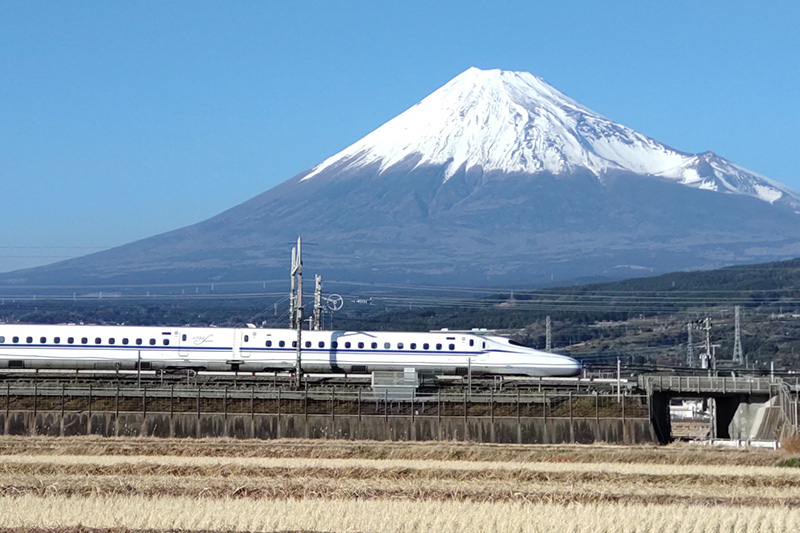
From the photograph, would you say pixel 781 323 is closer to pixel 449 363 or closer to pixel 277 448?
pixel 449 363

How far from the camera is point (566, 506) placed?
31.8m

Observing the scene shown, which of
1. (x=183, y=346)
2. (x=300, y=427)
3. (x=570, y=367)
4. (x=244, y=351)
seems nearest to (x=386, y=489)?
(x=300, y=427)

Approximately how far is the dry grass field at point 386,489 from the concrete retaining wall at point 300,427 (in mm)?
10871

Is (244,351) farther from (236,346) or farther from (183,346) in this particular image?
(183,346)

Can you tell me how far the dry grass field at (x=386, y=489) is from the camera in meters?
29.0

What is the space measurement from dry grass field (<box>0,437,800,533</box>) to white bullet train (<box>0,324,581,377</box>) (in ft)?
84.1

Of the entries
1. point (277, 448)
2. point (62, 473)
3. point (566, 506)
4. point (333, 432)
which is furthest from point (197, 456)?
point (566, 506)

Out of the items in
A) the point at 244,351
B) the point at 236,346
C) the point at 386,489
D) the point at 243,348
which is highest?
the point at 236,346

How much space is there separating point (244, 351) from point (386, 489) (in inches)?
1628

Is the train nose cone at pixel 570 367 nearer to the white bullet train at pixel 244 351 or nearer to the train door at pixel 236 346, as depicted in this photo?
the white bullet train at pixel 244 351

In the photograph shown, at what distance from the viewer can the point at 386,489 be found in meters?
34.2

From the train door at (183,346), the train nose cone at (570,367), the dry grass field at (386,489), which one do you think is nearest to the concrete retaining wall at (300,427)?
the dry grass field at (386,489)

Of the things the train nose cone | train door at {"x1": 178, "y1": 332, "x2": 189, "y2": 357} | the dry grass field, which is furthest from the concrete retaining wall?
the train nose cone

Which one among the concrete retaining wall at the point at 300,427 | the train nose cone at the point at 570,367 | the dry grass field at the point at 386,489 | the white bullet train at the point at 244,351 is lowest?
the concrete retaining wall at the point at 300,427
